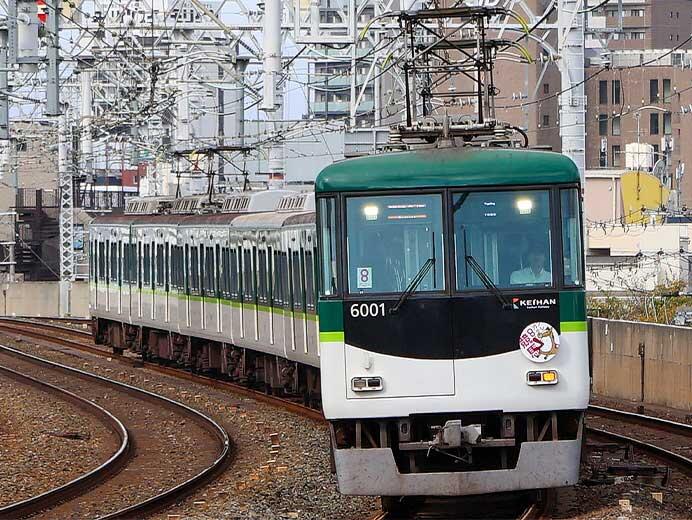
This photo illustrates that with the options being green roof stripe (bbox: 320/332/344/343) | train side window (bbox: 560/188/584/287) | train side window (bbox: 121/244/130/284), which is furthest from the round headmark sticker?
train side window (bbox: 121/244/130/284)

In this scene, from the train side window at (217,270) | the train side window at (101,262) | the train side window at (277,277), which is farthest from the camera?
the train side window at (101,262)

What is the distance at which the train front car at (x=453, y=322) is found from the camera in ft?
35.0

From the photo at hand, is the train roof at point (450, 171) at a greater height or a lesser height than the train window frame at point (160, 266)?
greater

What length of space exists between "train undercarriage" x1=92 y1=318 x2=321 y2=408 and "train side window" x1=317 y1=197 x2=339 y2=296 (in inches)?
278

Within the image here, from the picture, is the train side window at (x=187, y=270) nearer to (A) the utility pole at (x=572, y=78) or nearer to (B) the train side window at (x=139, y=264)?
(B) the train side window at (x=139, y=264)

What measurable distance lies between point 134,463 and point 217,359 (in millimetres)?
8955

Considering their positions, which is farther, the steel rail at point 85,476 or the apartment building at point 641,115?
the apartment building at point 641,115

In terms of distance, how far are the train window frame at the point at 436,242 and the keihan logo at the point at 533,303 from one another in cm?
45

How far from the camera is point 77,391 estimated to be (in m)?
22.7

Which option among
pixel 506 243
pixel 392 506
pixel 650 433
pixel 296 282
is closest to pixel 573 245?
pixel 506 243

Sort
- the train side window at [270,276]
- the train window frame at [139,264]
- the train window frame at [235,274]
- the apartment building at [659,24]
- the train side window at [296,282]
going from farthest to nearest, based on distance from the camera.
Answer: the apartment building at [659,24], the train window frame at [139,264], the train window frame at [235,274], the train side window at [270,276], the train side window at [296,282]

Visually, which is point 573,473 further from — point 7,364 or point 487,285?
point 7,364

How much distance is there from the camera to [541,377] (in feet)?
35.0

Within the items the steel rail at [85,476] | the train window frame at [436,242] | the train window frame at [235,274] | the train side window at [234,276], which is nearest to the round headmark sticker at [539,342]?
the train window frame at [436,242]
